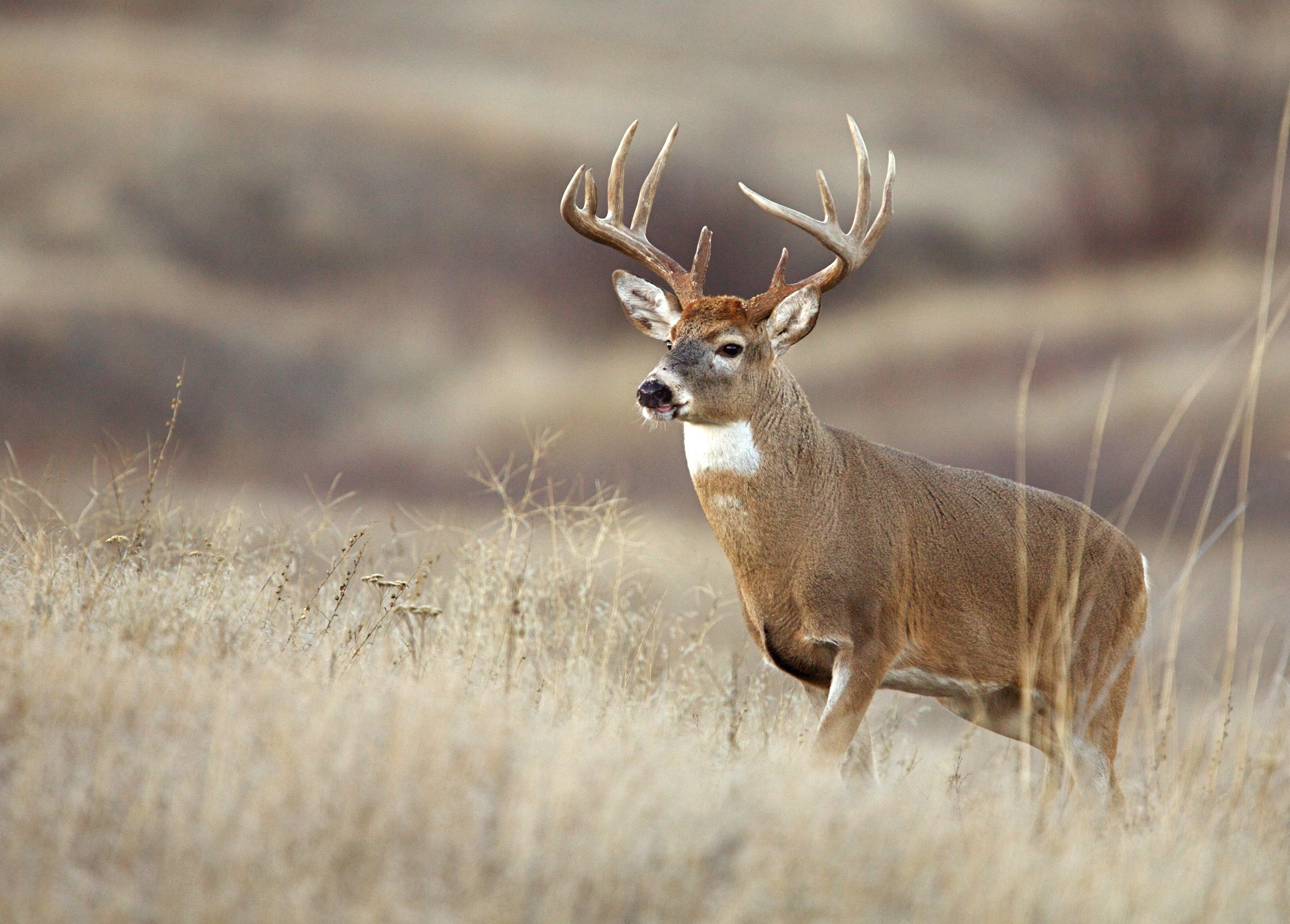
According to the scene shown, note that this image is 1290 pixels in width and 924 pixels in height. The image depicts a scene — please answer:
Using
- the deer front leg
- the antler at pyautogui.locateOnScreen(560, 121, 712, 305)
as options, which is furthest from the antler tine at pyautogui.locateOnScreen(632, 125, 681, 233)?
the deer front leg

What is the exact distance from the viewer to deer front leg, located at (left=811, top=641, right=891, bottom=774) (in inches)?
224

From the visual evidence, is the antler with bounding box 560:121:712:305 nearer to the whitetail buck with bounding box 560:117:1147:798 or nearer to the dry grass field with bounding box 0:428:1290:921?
the whitetail buck with bounding box 560:117:1147:798

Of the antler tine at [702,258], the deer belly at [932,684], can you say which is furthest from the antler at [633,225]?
the deer belly at [932,684]

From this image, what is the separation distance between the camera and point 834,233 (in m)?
6.80

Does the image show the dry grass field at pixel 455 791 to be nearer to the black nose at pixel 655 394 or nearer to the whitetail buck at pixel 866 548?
the whitetail buck at pixel 866 548

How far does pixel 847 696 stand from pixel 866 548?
761mm

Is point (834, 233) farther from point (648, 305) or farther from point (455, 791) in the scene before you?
point (455, 791)

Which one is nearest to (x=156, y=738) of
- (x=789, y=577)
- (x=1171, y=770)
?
(x=789, y=577)

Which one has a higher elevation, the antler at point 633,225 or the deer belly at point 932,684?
the antler at point 633,225

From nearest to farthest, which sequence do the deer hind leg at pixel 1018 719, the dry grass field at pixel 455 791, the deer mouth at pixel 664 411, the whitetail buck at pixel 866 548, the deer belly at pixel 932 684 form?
the dry grass field at pixel 455 791, the whitetail buck at pixel 866 548, the deer mouth at pixel 664 411, the deer belly at pixel 932 684, the deer hind leg at pixel 1018 719

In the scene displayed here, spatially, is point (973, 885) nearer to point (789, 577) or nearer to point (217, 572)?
point (789, 577)

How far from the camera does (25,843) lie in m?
3.19

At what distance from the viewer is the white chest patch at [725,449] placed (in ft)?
20.6


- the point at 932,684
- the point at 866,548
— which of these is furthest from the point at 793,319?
the point at 932,684
